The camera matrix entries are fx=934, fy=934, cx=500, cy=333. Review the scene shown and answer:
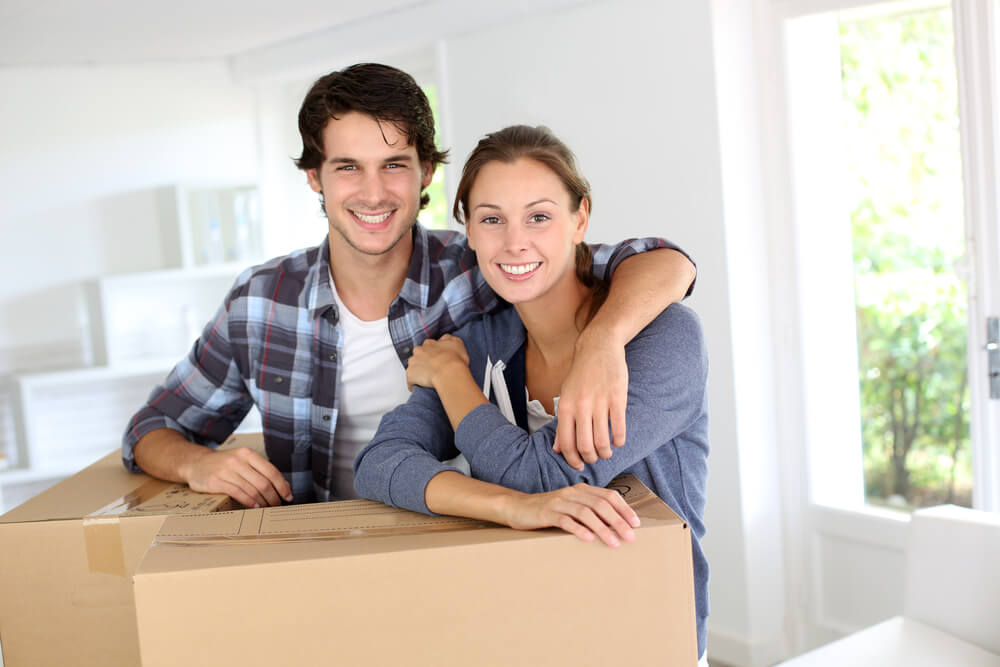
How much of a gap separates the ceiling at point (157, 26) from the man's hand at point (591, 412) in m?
2.50

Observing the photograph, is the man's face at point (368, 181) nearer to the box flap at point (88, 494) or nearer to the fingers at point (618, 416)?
the box flap at point (88, 494)

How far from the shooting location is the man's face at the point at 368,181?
1.59m

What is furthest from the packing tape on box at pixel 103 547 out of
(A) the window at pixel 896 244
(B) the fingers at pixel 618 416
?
(A) the window at pixel 896 244

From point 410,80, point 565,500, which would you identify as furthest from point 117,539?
point 410,80

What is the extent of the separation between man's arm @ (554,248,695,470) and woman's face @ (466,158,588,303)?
0.39 ft

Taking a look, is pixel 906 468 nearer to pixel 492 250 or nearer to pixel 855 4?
pixel 855 4

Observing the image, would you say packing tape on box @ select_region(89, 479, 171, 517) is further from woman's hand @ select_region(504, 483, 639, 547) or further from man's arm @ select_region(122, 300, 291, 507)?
woman's hand @ select_region(504, 483, 639, 547)

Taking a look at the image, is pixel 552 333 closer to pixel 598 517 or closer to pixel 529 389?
pixel 529 389

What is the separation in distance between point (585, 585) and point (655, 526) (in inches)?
3.5

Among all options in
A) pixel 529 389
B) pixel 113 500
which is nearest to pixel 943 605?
pixel 529 389

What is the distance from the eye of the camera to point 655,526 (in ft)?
3.01

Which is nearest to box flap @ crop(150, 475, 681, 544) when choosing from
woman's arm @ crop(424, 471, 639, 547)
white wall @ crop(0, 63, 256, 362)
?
woman's arm @ crop(424, 471, 639, 547)

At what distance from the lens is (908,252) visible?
12.3ft

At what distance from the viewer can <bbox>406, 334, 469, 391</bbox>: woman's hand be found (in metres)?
1.38
